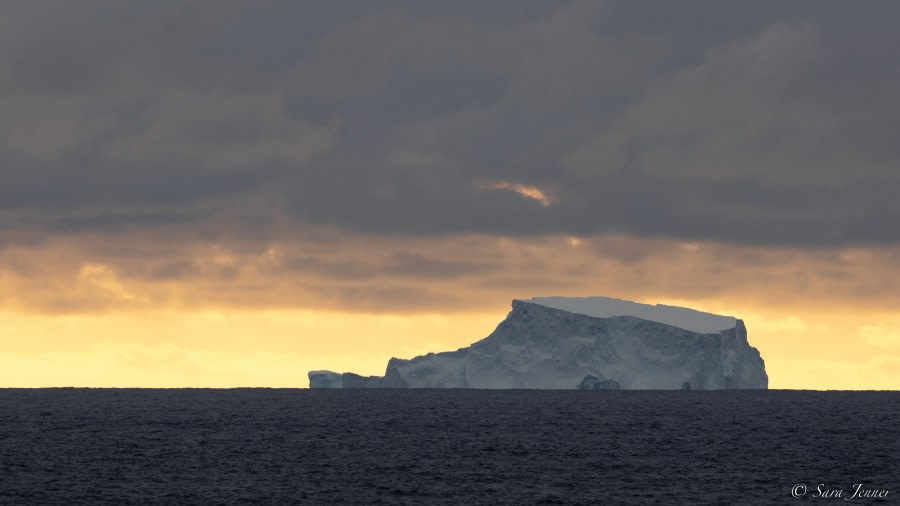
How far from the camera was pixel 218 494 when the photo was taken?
253 ft

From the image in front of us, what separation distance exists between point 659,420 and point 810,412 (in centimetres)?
4483

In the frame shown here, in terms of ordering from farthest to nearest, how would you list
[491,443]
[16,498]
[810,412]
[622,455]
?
[810,412] < [491,443] < [622,455] < [16,498]

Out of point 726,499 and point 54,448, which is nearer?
point 726,499

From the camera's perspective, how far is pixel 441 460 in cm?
9888

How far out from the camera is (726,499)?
75.1 metres

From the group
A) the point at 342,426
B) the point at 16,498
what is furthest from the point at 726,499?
the point at 342,426

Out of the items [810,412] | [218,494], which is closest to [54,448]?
[218,494]

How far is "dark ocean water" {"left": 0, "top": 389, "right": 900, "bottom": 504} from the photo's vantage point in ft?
254

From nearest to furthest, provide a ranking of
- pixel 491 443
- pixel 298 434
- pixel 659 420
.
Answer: pixel 491 443 → pixel 298 434 → pixel 659 420

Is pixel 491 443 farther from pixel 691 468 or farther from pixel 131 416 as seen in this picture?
pixel 131 416

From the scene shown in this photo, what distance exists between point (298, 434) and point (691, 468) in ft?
163

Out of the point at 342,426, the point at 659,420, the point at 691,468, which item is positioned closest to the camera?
the point at 691,468

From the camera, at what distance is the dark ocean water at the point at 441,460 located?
254 feet

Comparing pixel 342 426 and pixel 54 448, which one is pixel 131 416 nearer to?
pixel 342 426
